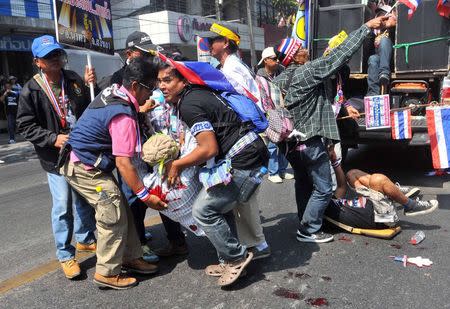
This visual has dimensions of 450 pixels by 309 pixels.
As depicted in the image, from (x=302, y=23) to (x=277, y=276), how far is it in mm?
4783

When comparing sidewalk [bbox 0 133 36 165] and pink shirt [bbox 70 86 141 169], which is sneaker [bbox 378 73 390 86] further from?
sidewalk [bbox 0 133 36 165]

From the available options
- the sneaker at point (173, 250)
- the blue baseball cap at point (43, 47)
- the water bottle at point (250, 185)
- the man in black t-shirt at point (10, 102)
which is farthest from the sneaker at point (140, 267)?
the man in black t-shirt at point (10, 102)

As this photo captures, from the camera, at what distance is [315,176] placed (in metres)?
3.77

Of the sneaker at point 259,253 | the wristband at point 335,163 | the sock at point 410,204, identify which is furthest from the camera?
the wristband at point 335,163

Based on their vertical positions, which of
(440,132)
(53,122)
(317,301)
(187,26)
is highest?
(187,26)

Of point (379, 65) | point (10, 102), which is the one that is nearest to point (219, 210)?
point (379, 65)

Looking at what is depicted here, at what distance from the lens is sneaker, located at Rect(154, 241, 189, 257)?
12.3 ft

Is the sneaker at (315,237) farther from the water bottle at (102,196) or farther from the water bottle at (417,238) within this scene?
the water bottle at (102,196)

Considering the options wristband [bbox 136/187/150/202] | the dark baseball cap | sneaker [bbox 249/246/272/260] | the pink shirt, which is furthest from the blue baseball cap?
sneaker [bbox 249/246/272/260]

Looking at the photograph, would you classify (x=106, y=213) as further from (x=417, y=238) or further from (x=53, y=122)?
(x=417, y=238)

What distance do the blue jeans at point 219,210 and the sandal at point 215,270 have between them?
0.84 ft

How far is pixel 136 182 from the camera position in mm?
2977

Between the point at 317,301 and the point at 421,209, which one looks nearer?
the point at 317,301

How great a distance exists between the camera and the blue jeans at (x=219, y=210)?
9.90 ft
